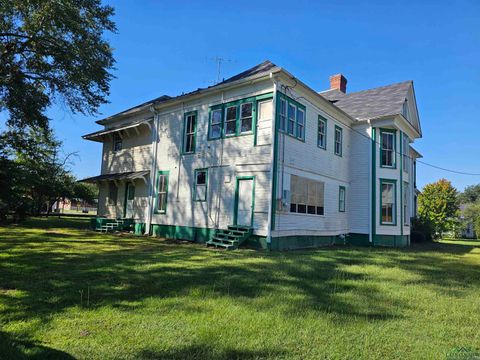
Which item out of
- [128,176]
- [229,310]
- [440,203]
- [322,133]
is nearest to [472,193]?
[440,203]

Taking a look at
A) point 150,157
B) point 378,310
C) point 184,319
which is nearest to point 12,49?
point 150,157

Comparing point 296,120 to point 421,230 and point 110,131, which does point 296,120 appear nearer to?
point 110,131

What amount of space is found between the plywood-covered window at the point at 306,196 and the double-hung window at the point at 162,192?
22.3ft

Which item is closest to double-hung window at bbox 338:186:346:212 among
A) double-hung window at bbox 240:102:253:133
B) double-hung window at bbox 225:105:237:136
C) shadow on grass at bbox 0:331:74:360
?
double-hung window at bbox 240:102:253:133

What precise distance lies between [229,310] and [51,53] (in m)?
16.9

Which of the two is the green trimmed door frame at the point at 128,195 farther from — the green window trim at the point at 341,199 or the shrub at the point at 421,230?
the shrub at the point at 421,230

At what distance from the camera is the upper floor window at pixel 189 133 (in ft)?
55.7

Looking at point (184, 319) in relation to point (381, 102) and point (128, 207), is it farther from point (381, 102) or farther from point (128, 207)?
point (381, 102)

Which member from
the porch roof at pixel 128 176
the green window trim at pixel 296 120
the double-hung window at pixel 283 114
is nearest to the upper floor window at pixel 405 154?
the green window trim at pixel 296 120

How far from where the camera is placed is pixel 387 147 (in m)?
19.2

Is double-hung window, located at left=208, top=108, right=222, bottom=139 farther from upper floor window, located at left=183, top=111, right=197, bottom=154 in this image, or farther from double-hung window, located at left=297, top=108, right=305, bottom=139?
double-hung window, located at left=297, top=108, right=305, bottom=139

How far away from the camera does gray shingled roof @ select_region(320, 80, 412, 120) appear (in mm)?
19281

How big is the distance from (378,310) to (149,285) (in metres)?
4.13

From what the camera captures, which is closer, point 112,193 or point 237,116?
point 237,116
